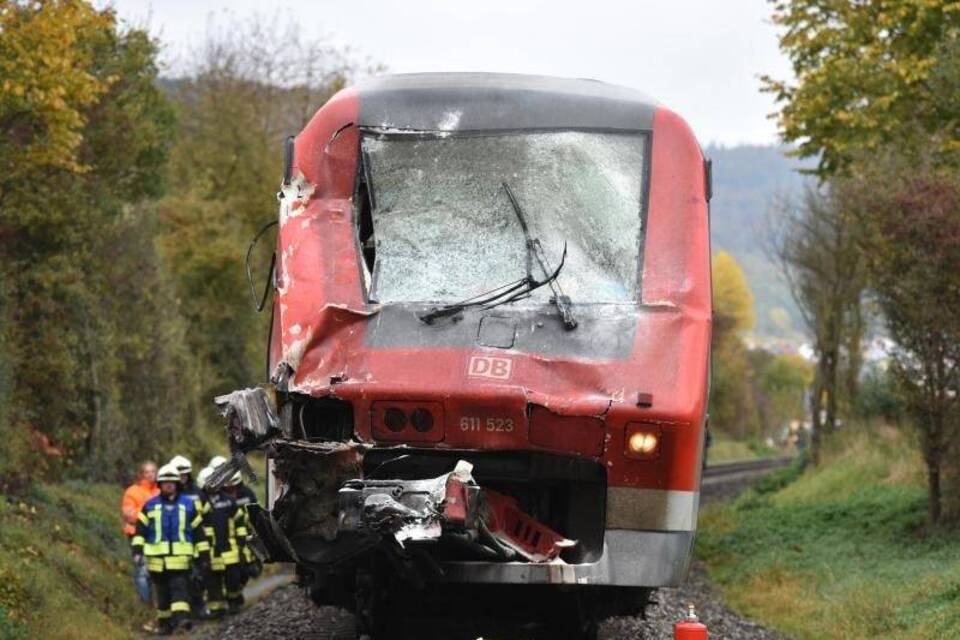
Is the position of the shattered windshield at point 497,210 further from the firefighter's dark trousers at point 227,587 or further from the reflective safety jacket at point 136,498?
the reflective safety jacket at point 136,498

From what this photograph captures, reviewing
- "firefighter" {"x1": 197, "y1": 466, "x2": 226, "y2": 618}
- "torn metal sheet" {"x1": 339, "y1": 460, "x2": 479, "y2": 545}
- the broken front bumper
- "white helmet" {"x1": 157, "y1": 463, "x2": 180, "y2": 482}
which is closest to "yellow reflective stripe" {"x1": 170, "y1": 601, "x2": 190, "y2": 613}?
"firefighter" {"x1": 197, "y1": 466, "x2": 226, "y2": 618}

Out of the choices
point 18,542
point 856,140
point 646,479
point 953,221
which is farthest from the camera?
point 856,140

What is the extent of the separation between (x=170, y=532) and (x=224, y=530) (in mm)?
872

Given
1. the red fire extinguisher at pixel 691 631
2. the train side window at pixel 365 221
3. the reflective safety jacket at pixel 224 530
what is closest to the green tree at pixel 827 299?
the reflective safety jacket at pixel 224 530

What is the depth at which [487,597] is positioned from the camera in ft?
32.0

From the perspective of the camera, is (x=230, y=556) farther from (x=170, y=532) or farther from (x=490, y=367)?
(x=490, y=367)

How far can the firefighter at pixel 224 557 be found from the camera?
50.2ft

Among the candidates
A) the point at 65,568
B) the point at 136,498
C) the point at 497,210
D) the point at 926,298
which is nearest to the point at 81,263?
the point at 136,498

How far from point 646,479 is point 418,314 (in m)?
1.61

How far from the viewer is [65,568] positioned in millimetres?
15094

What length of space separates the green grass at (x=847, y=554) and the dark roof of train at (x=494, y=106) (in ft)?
14.2

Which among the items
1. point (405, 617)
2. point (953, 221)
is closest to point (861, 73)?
point (953, 221)

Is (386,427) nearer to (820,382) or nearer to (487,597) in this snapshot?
(487,597)

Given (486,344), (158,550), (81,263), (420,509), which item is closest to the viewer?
(420,509)
